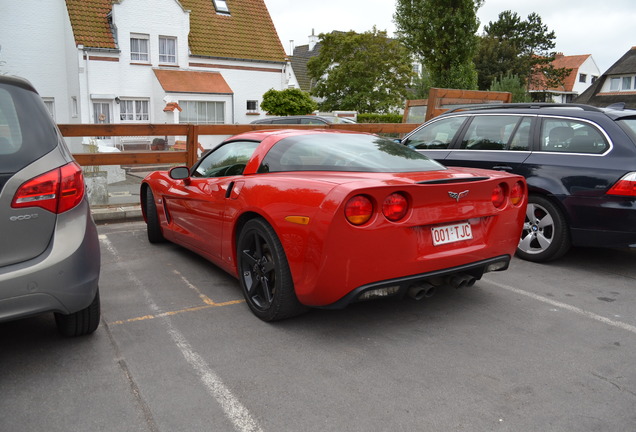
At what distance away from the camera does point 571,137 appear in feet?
18.1

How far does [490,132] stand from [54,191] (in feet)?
15.9

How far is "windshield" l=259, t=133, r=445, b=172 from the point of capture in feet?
12.9

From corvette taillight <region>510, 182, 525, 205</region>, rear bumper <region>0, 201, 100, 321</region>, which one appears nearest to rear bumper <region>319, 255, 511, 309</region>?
corvette taillight <region>510, 182, 525, 205</region>

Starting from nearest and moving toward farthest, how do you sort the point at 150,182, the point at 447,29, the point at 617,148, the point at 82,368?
the point at 82,368 → the point at 617,148 → the point at 150,182 → the point at 447,29

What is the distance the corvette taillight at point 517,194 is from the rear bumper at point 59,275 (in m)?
3.01

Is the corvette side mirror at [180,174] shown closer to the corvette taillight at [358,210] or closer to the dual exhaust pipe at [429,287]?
the corvette taillight at [358,210]

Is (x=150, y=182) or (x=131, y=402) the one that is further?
(x=150, y=182)

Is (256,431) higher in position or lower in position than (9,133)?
lower

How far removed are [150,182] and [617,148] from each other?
4.79m

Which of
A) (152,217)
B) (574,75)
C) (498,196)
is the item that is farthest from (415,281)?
(574,75)

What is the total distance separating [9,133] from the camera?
2965 millimetres

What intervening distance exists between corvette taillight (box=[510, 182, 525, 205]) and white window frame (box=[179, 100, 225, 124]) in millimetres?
24684

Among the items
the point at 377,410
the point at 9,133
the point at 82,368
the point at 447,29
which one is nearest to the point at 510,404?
the point at 377,410

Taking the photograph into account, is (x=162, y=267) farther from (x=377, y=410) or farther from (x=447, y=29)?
(x=447, y=29)
